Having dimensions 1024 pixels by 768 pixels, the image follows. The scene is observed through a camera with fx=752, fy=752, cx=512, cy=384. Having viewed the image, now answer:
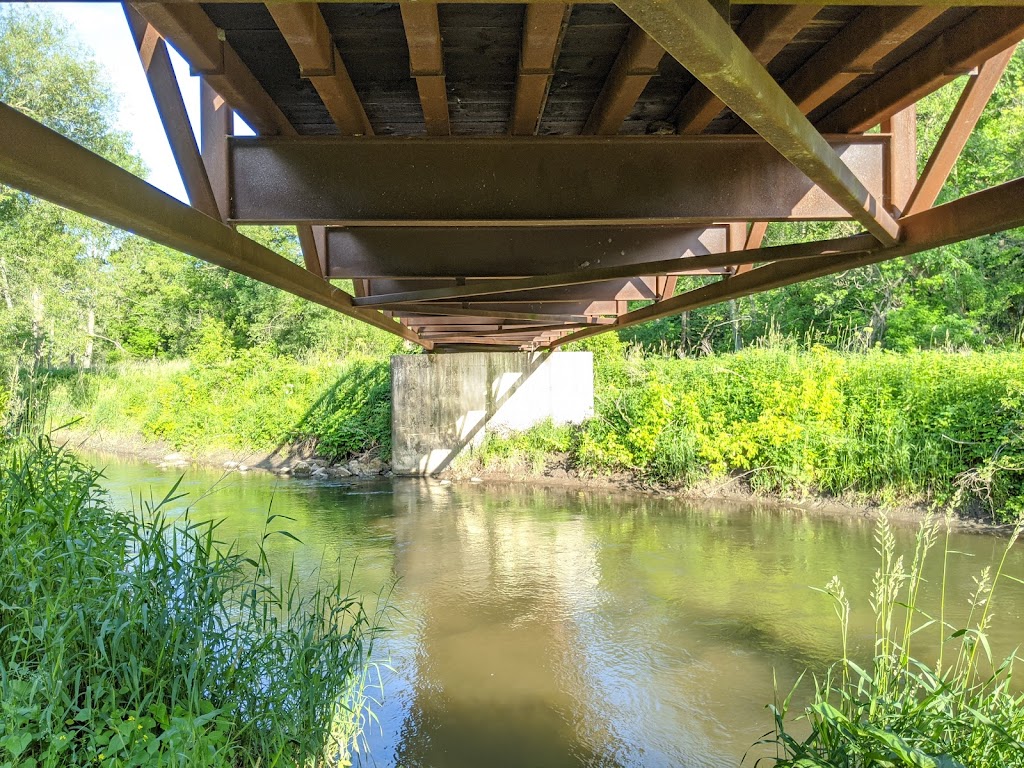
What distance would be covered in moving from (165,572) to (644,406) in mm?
11699

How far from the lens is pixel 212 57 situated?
2.75 m

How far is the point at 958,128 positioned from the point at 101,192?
3.45 m

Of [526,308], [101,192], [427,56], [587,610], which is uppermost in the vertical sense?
[526,308]

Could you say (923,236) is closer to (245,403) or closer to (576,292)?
(576,292)

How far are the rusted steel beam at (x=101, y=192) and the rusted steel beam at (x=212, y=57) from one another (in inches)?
20.3

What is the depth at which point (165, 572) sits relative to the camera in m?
4.27

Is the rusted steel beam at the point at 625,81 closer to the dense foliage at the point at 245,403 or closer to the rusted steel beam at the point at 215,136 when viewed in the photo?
the rusted steel beam at the point at 215,136

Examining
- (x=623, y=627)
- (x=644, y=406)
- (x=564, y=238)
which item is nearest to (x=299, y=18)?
(x=564, y=238)

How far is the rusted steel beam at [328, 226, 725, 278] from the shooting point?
5492mm

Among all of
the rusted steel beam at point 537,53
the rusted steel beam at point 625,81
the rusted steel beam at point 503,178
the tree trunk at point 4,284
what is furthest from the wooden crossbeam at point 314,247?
the tree trunk at point 4,284

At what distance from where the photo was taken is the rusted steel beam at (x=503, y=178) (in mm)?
3736

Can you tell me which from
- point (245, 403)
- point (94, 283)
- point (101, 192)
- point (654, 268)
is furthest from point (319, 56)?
point (94, 283)

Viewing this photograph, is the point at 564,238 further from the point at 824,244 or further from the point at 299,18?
the point at 299,18

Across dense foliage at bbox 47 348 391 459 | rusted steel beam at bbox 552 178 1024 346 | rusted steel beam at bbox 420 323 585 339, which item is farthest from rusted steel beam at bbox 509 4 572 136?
dense foliage at bbox 47 348 391 459
